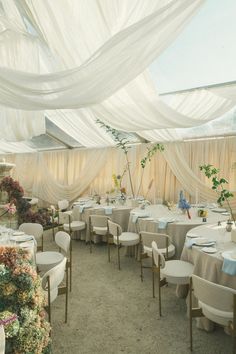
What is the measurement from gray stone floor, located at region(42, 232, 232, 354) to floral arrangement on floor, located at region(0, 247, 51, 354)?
0.79 meters

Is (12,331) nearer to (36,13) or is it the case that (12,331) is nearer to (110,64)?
(110,64)

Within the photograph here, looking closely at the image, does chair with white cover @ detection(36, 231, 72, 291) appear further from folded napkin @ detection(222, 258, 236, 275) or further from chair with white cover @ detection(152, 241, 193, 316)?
folded napkin @ detection(222, 258, 236, 275)

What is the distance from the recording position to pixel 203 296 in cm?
225

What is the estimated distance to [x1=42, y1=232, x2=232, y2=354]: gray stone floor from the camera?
261 cm

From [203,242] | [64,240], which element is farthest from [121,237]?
[203,242]

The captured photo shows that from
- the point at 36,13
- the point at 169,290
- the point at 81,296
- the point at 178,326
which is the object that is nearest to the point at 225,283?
the point at 178,326

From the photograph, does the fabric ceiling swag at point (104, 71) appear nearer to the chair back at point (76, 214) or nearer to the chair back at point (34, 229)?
the chair back at point (34, 229)

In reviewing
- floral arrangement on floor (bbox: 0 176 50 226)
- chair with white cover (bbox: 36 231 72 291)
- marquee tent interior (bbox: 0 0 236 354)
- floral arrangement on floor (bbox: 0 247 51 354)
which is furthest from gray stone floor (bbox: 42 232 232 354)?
floral arrangement on floor (bbox: 0 176 50 226)

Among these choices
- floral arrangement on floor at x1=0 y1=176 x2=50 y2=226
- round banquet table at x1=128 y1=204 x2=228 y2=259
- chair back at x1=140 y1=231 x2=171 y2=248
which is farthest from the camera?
floral arrangement on floor at x1=0 y1=176 x2=50 y2=226

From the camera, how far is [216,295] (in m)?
2.16

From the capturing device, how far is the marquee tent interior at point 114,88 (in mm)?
2184

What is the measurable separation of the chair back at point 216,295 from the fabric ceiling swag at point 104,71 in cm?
191

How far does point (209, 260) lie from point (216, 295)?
65cm

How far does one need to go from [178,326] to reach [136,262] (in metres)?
2.03
